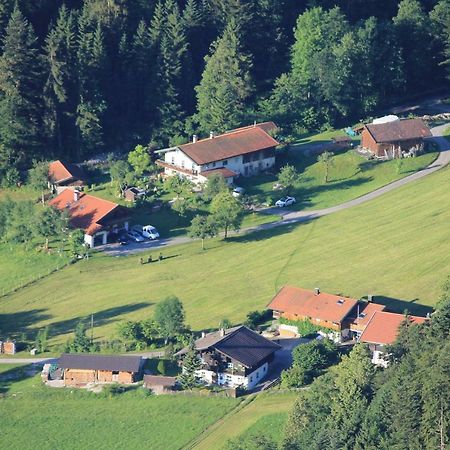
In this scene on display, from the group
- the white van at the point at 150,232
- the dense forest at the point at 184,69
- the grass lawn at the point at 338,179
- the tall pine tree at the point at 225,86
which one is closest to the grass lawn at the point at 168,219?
the white van at the point at 150,232

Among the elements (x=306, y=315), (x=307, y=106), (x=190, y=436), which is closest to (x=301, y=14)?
(x=307, y=106)

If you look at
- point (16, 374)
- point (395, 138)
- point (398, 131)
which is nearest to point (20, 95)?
point (395, 138)

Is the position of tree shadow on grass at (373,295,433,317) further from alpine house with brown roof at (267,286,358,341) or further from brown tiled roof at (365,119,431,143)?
brown tiled roof at (365,119,431,143)

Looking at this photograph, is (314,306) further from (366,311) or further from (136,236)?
(136,236)

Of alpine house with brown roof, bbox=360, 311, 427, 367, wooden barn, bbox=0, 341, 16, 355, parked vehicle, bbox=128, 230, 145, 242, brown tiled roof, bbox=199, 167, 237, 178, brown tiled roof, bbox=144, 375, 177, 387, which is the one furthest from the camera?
brown tiled roof, bbox=199, 167, 237, 178

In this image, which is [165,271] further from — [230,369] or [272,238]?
[230,369]

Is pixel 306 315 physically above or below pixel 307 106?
below

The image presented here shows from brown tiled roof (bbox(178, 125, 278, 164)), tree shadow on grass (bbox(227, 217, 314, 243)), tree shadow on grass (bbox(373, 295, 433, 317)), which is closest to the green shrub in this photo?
tree shadow on grass (bbox(373, 295, 433, 317))
